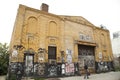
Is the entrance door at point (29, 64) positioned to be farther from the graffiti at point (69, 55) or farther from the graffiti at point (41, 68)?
the graffiti at point (69, 55)

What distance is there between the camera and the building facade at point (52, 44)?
13.4 meters

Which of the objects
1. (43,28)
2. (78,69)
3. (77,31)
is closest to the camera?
(43,28)

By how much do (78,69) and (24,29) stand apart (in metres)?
8.82

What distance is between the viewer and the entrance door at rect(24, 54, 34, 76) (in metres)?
13.0

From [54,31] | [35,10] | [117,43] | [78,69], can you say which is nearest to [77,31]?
[54,31]

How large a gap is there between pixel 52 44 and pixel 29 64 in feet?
12.6

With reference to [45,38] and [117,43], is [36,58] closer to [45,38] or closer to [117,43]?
[45,38]

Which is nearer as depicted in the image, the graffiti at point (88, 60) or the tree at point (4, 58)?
the graffiti at point (88, 60)

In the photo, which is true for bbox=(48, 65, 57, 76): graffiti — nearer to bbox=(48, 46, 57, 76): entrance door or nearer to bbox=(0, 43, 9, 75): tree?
bbox=(48, 46, 57, 76): entrance door

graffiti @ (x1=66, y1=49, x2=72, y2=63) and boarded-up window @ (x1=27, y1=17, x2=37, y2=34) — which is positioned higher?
boarded-up window @ (x1=27, y1=17, x2=37, y2=34)

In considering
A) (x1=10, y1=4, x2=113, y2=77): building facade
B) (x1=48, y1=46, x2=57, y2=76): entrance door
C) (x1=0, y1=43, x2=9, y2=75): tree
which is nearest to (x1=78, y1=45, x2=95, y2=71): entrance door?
(x1=10, y1=4, x2=113, y2=77): building facade

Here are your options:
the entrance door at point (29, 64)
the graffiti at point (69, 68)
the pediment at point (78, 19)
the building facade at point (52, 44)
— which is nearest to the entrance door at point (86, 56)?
the building facade at point (52, 44)

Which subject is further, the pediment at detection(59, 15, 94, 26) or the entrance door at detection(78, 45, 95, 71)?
the pediment at detection(59, 15, 94, 26)

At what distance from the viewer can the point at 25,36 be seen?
13.8 metres
